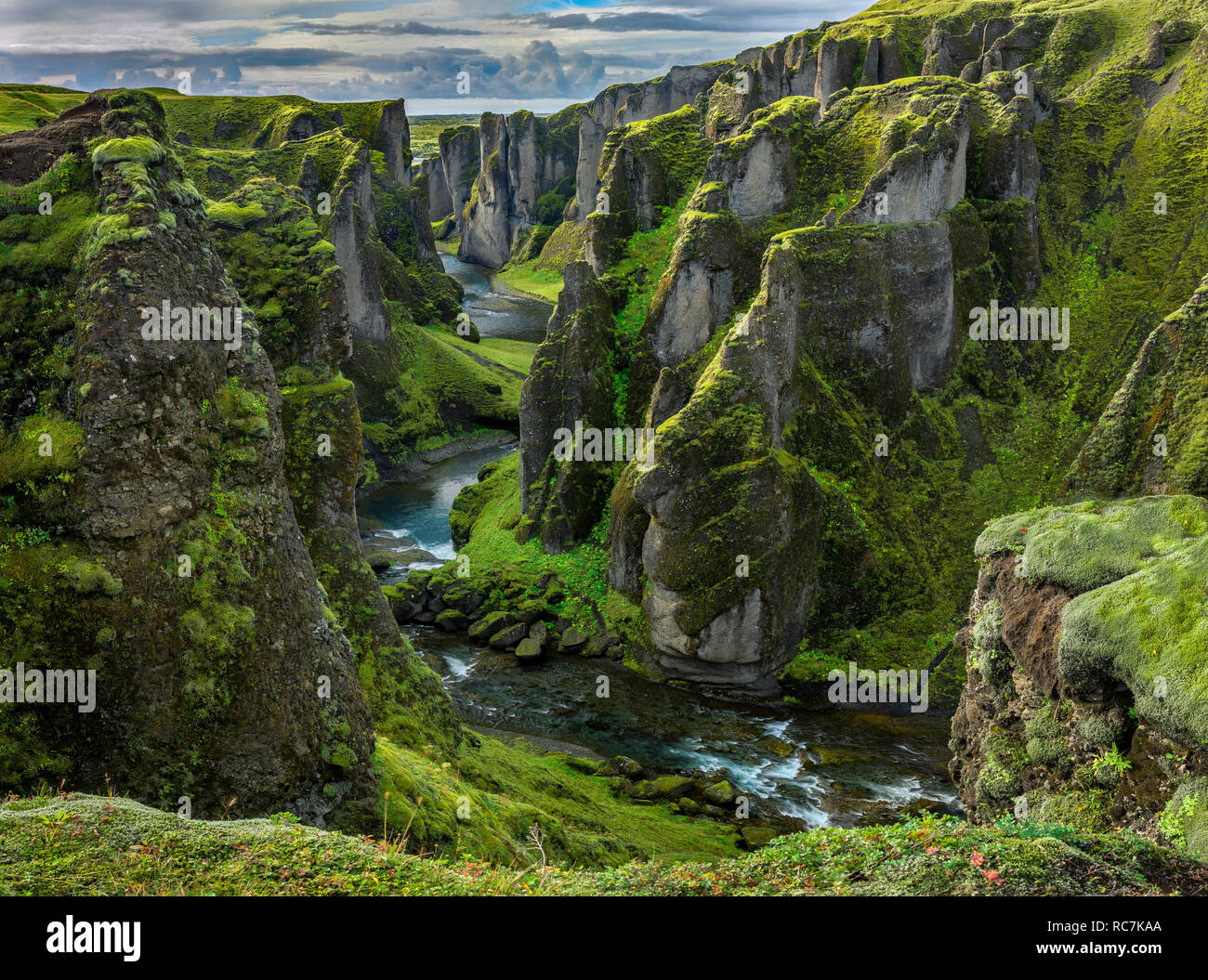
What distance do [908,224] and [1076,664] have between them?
112ft

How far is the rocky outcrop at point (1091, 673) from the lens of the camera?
667 inches

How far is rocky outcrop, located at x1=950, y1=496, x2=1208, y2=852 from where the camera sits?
16.9 meters

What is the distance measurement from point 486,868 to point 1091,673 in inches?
519

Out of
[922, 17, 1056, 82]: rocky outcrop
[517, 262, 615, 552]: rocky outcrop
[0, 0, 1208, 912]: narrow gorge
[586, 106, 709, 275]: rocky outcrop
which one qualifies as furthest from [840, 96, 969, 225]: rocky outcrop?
[922, 17, 1056, 82]: rocky outcrop

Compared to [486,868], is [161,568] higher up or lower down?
higher up

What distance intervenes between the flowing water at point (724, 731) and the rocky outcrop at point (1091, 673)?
9.62 meters

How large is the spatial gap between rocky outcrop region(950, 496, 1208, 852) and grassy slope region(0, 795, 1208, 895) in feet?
17.3

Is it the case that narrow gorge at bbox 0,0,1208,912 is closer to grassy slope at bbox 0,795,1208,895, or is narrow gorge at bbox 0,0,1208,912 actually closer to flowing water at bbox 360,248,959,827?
grassy slope at bbox 0,795,1208,895

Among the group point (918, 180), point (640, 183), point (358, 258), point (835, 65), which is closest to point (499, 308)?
point (358, 258)

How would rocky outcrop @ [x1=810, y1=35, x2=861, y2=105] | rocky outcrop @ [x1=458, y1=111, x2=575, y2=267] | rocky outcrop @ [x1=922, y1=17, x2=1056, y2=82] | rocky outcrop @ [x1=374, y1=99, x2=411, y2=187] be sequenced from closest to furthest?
rocky outcrop @ [x1=922, y1=17, x2=1056, y2=82], rocky outcrop @ [x1=810, y1=35, x2=861, y2=105], rocky outcrop @ [x1=374, y1=99, x2=411, y2=187], rocky outcrop @ [x1=458, y1=111, x2=575, y2=267]

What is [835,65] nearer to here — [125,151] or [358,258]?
[358,258]

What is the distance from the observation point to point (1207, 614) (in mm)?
17578

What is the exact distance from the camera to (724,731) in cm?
3819

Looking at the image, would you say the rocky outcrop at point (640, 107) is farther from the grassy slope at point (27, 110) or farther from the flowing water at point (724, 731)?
the flowing water at point (724, 731)
